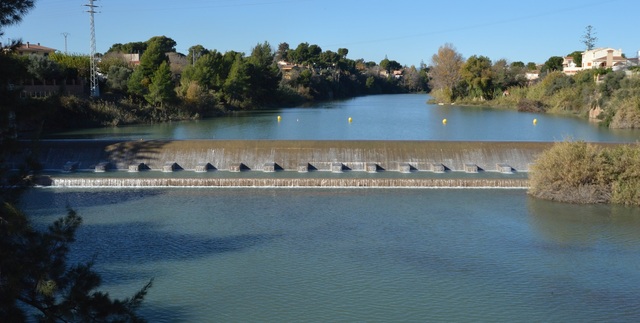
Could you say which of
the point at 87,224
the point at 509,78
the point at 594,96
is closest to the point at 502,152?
the point at 87,224

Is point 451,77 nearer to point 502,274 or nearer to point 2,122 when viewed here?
point 502,274

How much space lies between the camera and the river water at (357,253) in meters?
8.97

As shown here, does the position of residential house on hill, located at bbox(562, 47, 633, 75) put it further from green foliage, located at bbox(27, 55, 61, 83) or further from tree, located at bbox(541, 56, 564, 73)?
green foliage, located at bbox(27, 55, 61, 83)

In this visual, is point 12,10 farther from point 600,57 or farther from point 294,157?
point 600,57

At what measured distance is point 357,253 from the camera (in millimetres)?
11148

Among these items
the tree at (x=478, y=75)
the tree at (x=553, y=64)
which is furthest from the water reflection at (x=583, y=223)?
the tree at (x=553, y=64)

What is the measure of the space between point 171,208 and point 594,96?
3198 centimetres

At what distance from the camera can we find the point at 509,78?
55219 mm

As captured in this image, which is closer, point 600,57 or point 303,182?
point 303,182

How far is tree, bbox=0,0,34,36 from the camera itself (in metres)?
5.07

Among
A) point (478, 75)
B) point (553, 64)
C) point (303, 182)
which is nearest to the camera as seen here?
point (303, 182)

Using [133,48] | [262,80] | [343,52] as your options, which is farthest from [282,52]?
[262,80]

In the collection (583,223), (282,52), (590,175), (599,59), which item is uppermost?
(282,52)

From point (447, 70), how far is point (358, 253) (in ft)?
161
